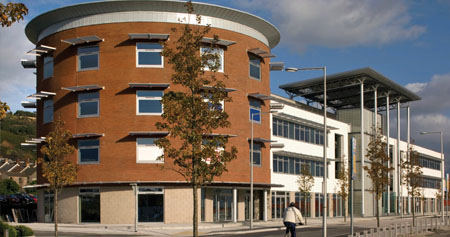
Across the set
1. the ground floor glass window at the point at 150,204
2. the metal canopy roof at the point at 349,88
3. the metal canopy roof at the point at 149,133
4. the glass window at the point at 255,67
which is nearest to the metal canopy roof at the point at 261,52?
the glass window at the point at 255,67

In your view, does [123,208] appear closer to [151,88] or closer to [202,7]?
[151,88]

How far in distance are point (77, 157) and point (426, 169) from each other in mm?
79687

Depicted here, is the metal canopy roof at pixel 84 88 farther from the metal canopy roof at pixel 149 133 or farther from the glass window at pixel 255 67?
the glass window at pixel 255 67

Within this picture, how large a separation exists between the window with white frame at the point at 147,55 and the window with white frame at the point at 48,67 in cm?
817

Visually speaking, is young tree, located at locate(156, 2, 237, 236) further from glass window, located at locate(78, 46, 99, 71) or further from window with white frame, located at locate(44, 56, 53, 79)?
window with white frame, located at locate(44, 56, 53, 79)

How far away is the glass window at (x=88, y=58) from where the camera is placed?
1789 inches

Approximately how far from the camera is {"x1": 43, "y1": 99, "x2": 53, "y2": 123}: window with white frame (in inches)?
1869

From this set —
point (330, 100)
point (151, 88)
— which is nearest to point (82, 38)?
point (151, 88)

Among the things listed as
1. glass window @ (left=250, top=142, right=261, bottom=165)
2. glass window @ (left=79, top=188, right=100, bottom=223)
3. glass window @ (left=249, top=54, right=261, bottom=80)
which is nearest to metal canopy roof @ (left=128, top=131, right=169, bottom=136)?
glass window @ (left=79, top=188, right=100, bottom=223)

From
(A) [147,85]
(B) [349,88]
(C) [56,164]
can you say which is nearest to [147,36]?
(A) [147,85]

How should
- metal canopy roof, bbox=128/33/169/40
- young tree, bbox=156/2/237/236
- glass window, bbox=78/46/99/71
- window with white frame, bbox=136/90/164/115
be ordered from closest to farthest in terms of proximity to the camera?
1. young tree, bbox=156/2/237/236
2. metal canopy roof, bbox=128/33/169/40
3. window with white frame, bbox=136/90/164/115
4. glass window, bbox=78/46/99/71

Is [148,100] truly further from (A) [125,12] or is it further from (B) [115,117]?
(A) [125,12]

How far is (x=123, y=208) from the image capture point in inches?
1706

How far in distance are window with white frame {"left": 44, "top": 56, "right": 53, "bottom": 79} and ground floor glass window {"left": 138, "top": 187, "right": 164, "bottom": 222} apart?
12805mm
